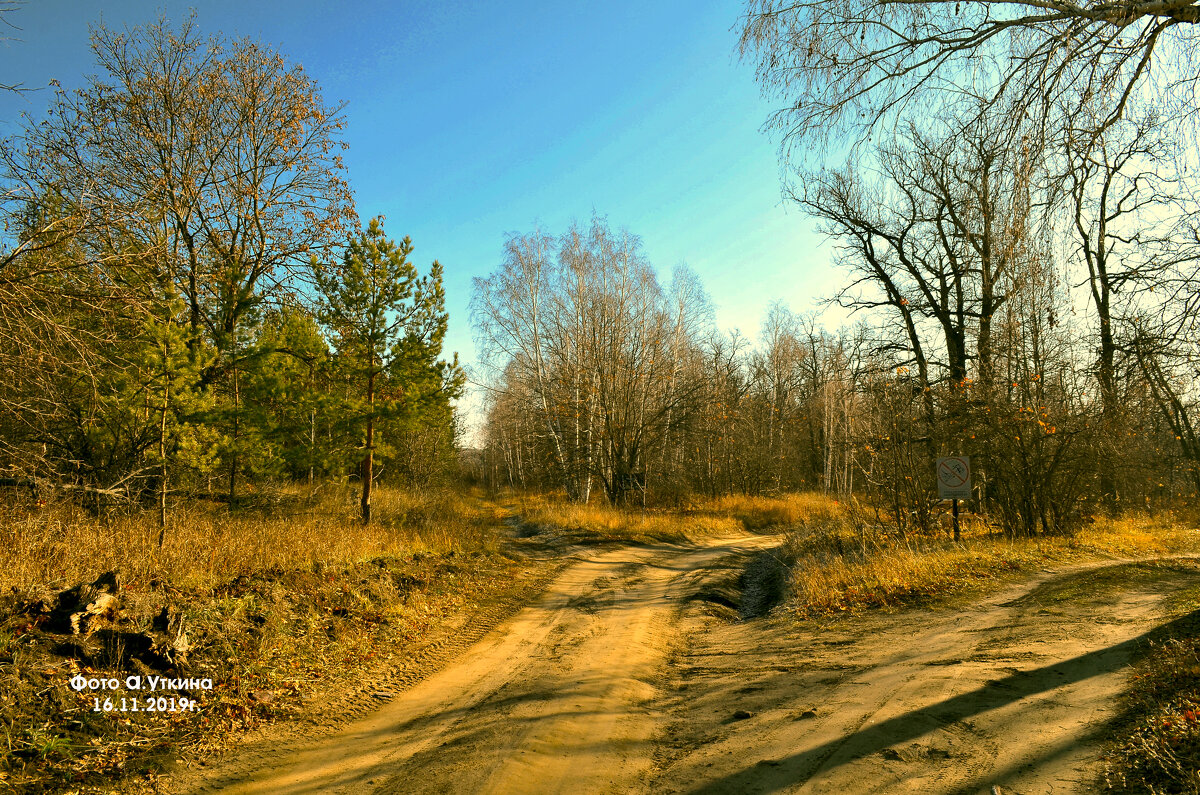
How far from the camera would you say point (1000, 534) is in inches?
533

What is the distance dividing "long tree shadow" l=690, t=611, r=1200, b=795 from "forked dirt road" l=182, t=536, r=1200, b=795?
0.02 metres

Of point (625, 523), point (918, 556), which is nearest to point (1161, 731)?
point (918, 556)

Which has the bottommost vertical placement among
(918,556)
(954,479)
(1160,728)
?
(918,556)

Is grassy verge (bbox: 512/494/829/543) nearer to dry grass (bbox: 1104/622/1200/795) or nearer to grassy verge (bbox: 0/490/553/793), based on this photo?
grassy verge (bbox: 0/490/553/793)

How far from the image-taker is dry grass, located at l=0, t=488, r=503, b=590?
21.2ft

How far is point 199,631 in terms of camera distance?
5969mm

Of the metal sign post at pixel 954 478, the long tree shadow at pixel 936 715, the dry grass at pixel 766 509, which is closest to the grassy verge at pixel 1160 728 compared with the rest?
the long tree shadow at pixel 936 715

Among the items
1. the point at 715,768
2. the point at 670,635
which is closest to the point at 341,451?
the point at 670,635

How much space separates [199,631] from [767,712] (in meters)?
5.64

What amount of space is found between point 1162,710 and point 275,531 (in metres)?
11.3

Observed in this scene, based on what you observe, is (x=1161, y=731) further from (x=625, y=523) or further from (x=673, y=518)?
(x=673, y=518)

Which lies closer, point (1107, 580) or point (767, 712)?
point (767, 712)

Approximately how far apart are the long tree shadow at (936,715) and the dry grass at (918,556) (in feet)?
10.6

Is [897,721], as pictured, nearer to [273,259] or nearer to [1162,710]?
[1162,710]
